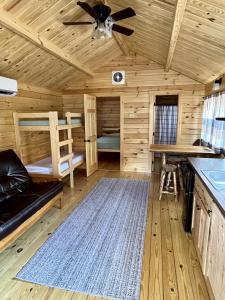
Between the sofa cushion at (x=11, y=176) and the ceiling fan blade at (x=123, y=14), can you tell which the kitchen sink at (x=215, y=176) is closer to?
the ceiling fan blade at (x=123, y=14)

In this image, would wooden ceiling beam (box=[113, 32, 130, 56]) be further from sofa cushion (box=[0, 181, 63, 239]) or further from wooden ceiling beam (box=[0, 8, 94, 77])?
sofa cushion (box=[0, 181, 63, 239])

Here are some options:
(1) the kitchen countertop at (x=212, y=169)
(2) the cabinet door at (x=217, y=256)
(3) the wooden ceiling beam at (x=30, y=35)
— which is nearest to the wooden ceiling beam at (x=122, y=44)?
(3) the wooden ceiling beam at (x=30, y=35)

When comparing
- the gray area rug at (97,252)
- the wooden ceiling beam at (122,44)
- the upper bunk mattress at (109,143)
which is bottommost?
the gray area rug at (97,252)

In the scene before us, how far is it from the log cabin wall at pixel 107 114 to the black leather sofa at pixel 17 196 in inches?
177

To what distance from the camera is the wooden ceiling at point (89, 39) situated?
213 centimetres

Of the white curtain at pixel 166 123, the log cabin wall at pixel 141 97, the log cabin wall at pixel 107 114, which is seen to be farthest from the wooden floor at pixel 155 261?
the log cabin wall at pixel 107 114

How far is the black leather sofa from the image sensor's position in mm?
2102

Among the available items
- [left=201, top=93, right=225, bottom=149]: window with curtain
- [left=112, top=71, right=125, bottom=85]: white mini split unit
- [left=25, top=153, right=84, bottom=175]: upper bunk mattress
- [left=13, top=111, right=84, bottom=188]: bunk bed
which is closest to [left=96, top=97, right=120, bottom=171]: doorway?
[left=112, top=71, right=125, bottom=85]: white mini split unit

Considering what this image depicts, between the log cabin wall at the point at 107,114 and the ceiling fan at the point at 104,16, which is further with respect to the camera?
the log cabin wall at the point at 107,114

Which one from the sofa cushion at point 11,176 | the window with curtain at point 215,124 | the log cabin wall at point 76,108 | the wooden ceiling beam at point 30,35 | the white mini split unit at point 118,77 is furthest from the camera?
the log cabin wall at point 76,108

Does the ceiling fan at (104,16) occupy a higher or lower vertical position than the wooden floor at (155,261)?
higher

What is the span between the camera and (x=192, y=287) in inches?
71.2

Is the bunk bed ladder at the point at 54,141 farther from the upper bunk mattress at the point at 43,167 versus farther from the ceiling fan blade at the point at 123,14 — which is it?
the ceiling fan blade at the point at 123,14

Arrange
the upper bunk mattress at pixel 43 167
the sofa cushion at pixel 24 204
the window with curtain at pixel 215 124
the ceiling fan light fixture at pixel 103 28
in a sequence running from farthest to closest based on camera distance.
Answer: the upper bunk mattress at pixel 43 167 < the window with curtain at pixel 215 124 < the ceiling fan light fixture at pixel 103 28 < the sofa cushion at pixel 24 204
